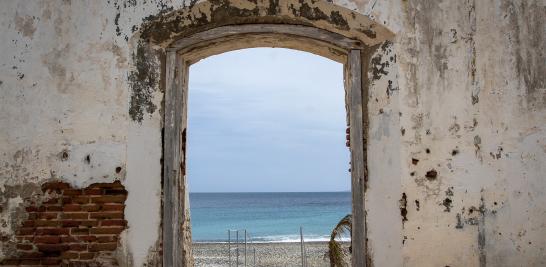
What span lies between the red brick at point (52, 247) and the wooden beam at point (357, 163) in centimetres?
209

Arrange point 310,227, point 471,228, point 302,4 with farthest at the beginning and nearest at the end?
point 310,227, point 302,4, point 471,228

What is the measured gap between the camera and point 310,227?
1587 inches

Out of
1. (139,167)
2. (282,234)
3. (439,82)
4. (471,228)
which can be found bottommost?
(282,234)

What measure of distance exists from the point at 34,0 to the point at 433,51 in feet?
9.84

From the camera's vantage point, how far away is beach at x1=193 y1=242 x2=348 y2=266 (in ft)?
50.2

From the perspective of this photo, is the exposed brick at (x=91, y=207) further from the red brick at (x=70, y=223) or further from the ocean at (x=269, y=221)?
the ocean at (x=269, y=221)

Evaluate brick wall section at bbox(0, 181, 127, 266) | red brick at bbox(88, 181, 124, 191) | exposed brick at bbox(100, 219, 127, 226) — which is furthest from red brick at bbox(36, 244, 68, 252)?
red brick at bbox(88, 181, 124, 191)

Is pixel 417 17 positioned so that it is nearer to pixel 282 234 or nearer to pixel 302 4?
pixel 302 4

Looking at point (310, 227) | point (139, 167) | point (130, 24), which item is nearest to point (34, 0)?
point (130, 24)

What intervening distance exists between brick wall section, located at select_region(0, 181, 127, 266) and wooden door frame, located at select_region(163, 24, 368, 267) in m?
0.37

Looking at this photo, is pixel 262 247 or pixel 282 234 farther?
pixel 282 234

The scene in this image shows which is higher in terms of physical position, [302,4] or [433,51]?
[302,4]

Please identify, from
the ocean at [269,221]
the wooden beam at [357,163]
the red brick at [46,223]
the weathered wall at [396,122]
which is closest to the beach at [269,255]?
the wooden beam at [357,163]

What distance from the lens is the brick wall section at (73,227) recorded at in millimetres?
3748
